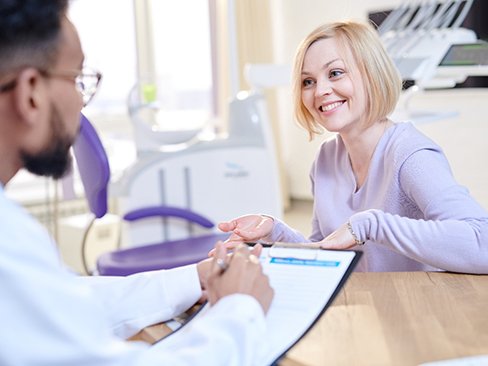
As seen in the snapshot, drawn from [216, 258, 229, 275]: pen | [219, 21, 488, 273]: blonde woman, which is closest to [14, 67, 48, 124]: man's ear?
[216, 258, 229, 275]: pen

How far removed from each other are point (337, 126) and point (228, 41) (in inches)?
136

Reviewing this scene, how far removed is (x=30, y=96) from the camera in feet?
2.82

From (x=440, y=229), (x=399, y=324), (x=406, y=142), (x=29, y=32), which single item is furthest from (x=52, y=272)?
(x=406, y=142)

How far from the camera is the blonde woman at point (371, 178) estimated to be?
4.70ft

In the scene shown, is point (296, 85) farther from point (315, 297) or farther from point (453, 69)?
point (453, 69)

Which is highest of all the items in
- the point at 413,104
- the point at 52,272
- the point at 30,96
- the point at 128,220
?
the point at 30,96

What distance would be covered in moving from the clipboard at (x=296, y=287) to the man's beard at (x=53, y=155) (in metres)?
0.35

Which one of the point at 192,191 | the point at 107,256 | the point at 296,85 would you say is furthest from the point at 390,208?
the point at 192,191

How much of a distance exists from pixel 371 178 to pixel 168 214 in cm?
136

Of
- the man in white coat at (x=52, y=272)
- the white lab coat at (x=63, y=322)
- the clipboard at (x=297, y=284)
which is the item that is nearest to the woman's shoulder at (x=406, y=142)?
the clipboard at (x=297, y=284)

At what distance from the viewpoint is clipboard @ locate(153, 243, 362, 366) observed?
3.34ft

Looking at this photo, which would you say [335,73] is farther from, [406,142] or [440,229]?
[440,229]

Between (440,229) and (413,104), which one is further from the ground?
(440,229)

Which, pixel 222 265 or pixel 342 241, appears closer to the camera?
pixel 222 265
